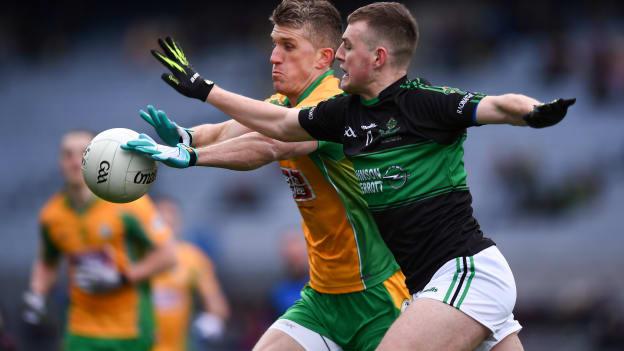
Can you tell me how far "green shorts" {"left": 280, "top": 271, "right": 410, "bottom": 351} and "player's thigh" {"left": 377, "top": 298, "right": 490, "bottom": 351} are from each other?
97 centimetres

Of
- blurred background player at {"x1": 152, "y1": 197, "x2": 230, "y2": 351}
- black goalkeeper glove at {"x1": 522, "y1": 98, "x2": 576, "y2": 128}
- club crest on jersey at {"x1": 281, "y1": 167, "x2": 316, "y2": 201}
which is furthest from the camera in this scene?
blurred background player at {"x1": 152, "y1": 197, "x2": 230, "y2": 351}

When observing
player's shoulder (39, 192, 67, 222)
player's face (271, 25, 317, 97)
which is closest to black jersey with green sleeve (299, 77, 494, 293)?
player's face (271, 25, 317, 97)

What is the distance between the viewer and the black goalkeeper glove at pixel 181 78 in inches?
223

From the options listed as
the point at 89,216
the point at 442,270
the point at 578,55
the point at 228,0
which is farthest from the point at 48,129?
the point at 442,270

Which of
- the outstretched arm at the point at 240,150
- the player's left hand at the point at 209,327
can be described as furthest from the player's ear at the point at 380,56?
the player's left hand at the point at 209,327

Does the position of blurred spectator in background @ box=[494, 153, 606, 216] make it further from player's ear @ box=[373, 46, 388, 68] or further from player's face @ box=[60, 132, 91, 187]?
player's ear @ box=[373, 46, 388, 68]

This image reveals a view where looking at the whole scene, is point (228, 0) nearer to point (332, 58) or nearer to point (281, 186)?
point (281, 186)

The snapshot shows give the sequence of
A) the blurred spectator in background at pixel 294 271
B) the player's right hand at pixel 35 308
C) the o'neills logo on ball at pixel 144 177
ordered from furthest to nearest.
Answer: the blurred spectator in background at pixel 294 271
the player's right hand at pixel 35 308
the o'neills logo on ball at pixel 144 177

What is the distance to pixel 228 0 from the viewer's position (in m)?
18.9

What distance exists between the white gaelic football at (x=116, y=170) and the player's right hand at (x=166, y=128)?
0.18 meters

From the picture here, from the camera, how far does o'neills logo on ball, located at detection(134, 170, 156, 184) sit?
18.8ft

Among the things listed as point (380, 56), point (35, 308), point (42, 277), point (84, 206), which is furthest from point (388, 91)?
point (35, 308)

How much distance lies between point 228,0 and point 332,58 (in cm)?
1278

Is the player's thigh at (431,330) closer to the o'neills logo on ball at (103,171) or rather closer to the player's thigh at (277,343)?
the player's thigh at (277,343)
